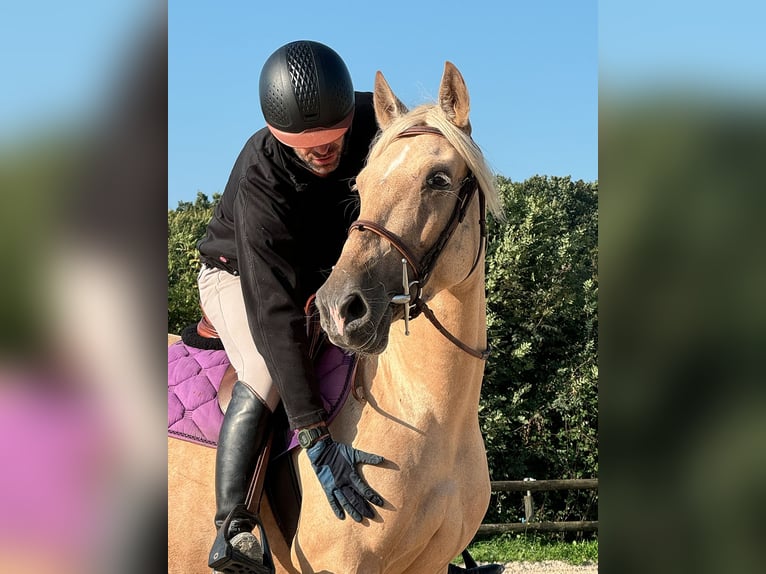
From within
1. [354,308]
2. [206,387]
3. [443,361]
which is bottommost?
[206,387]

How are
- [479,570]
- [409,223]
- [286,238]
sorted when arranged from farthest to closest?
[479,570] → [286,238] → [409,223]

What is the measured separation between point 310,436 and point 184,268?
11628 mm

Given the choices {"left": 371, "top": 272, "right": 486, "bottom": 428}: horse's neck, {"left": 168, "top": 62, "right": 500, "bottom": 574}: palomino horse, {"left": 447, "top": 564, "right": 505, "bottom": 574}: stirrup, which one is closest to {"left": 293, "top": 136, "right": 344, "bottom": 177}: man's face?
{"left": 168, "top": 62, "right": 500, "bottom": 574}: palomino horse

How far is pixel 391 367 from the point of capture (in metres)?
3.55

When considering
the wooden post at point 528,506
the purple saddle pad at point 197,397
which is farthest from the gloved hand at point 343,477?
the wooden post at point 528,506

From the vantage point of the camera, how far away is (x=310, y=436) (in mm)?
3324

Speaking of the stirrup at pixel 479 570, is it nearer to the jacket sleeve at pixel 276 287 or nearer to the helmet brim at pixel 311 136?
the jacket sleeve at pixel 276 287

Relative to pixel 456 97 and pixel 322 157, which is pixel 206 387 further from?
pixel 456 97

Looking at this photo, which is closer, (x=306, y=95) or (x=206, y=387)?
(x=306, y=95)

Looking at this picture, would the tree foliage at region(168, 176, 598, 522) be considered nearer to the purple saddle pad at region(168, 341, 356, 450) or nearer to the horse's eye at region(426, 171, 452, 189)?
the purple saddle pad at region(168, 341, 356, 450)

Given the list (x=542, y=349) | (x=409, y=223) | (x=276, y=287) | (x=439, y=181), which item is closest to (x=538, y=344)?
(x=542, y=349)
